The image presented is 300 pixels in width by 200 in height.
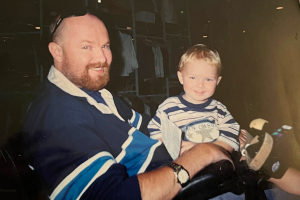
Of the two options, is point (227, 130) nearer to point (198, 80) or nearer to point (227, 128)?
point (227, 128)

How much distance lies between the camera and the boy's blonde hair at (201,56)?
2.85ft

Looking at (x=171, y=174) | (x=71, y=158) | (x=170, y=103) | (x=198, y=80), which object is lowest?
(x=171, y=174)

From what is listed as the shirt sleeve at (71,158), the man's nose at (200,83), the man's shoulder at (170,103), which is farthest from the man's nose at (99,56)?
the man's nose at (200,83)

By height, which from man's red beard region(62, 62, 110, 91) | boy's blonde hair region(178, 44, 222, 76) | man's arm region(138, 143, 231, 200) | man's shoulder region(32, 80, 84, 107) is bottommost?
man's arm region(138, 143, 231, 200)

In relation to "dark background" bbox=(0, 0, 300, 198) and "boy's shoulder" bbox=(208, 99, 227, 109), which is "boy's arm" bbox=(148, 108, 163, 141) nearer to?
"dark background" bbox=(0, 0, 300, 198)

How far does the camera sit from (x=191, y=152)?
694 mm

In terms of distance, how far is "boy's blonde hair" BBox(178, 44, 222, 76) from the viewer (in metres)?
0.87

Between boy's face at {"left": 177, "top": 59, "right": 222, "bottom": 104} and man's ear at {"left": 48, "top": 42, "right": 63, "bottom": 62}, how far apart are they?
1.84 feet

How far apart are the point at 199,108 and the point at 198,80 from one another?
0.48ft

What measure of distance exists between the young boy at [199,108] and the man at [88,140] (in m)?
0.12

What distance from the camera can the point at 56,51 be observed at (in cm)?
66

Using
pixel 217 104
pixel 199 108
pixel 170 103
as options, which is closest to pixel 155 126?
pixel 170 103

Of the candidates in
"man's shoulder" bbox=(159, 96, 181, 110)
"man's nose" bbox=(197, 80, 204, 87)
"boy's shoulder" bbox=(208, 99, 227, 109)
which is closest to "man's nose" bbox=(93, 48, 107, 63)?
"man's shoulder" bbox=(159, 96, 181, 110)

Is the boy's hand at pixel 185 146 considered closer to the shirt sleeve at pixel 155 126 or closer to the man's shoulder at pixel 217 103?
the shirt sleeve at pixel 155 126
